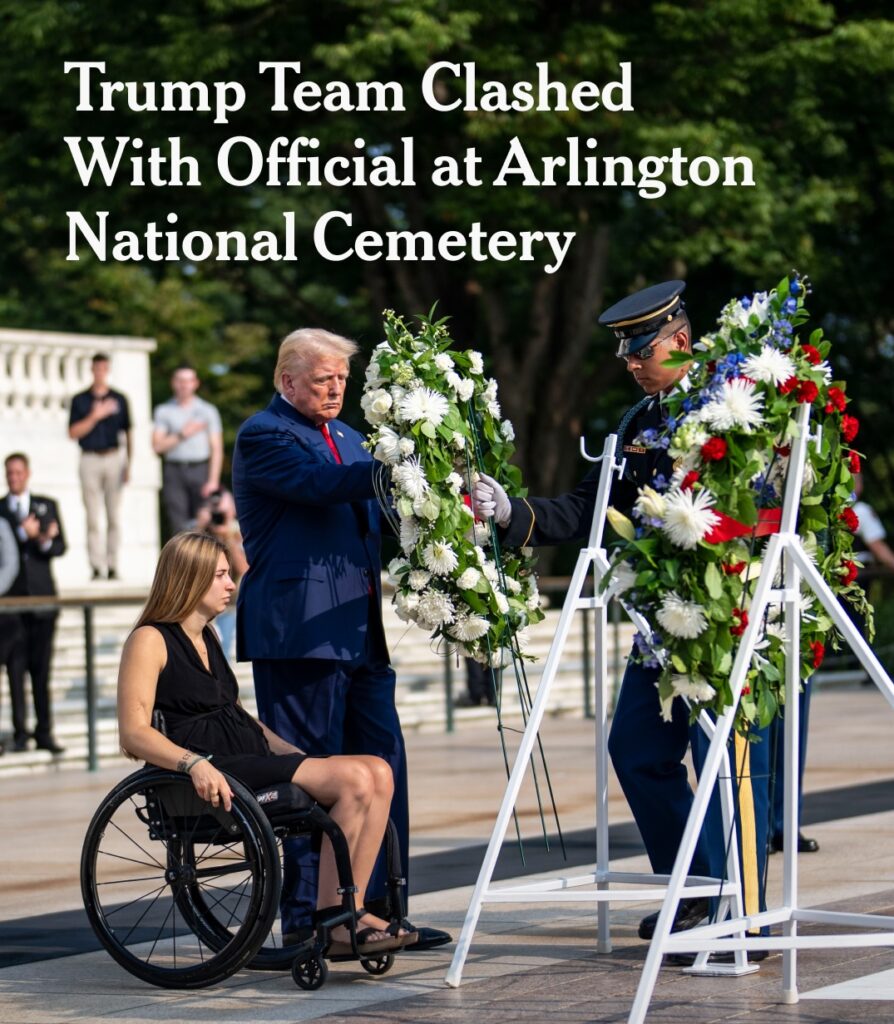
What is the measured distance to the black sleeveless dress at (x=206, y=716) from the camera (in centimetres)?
653

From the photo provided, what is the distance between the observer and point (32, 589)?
15.5 m

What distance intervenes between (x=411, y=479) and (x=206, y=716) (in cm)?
97

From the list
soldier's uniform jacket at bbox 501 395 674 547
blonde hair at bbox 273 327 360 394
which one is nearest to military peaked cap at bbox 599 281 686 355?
soldier's uniform jacket at bbox 501 395 674 547

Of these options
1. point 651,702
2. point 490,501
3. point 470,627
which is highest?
point 490,501

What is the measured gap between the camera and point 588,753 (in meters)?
15.0

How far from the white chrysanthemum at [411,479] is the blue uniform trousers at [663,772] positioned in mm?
923

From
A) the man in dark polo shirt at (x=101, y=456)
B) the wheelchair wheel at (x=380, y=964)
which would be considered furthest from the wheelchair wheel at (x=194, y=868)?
the man in dark polo shirt at (x=101, y=456)

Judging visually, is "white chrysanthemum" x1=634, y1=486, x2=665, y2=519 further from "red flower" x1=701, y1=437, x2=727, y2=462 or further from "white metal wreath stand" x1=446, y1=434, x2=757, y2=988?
"white metal wreath stand" x1=446, y1=434, x2=757, y2=988

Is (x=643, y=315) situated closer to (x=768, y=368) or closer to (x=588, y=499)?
(x=588, y=499)

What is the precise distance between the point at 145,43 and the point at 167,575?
1624 centimetres

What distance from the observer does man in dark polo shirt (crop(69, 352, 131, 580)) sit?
2006 cm

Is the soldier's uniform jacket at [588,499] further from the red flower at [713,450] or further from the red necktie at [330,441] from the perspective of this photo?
Answer: the red flower at [713,450]

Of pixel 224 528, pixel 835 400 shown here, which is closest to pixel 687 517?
pixel 835 400

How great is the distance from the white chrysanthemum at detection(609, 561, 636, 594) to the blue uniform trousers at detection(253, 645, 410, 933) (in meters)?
1.27
